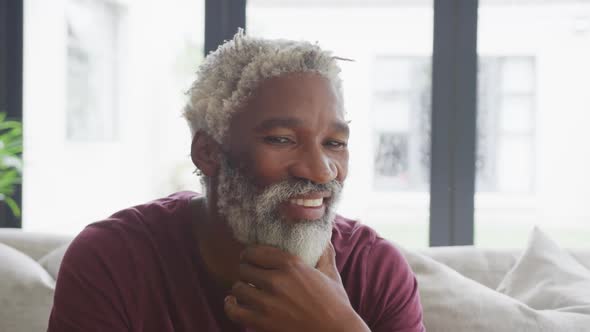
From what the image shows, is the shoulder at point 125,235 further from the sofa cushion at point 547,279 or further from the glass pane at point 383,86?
the glass pane at point 383,86

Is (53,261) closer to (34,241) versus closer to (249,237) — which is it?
(34,241)

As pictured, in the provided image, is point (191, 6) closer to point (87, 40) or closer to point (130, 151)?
point (87, 40)

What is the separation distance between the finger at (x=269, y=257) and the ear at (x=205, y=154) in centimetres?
22

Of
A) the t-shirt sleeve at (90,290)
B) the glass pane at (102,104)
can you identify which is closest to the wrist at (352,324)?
the t-shirt sleeve at (90,290)

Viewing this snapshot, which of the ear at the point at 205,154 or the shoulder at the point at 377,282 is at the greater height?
the ear at the point at 205,154

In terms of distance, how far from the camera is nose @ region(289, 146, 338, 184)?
1068 millimetres

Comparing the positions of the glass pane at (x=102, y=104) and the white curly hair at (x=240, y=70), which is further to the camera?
the glass pane at (x=102, y=104)

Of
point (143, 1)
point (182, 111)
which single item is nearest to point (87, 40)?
point (143, 1)

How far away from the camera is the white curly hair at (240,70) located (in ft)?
3.74

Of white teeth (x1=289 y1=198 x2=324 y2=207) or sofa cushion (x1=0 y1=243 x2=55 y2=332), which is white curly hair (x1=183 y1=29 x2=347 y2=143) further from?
sofa cushion (x1=0 y1=243 x2=55 y2=332)

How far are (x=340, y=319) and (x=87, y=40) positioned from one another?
4517 mm

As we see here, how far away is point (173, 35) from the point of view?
5.91 m

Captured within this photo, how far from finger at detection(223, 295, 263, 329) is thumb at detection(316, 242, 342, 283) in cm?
17

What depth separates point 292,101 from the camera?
43.3 inches
